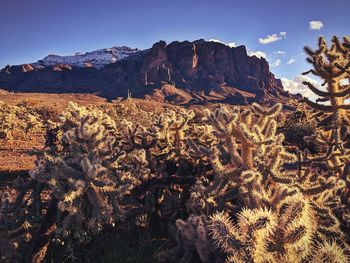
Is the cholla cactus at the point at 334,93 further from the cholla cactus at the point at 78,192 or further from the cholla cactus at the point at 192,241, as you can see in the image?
the cholla cactus at the point at 78,192

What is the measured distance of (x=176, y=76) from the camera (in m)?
142

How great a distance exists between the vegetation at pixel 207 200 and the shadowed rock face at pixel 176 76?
11574 centimetres

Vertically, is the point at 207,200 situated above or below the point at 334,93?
below

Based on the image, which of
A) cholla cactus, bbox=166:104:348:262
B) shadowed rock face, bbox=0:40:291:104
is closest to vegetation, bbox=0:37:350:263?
cholla cactus, bbox=166:104:348:262

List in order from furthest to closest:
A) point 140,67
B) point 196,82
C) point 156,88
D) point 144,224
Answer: point 140,67
point 196,82
point 156,88
point 144,224

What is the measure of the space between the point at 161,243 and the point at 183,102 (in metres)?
106

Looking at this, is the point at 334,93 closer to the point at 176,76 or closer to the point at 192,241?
the point at 192,241

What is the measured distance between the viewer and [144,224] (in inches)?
211

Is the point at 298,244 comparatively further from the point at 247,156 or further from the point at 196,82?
the point at 196,82

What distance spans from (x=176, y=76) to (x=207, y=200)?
139335 millimetres

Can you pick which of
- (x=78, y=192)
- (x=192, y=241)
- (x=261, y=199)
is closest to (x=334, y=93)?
A: (x=261, y=199)

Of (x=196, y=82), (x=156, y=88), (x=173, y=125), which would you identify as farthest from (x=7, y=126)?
(x=196, y=82)

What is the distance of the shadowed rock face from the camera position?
133375mm

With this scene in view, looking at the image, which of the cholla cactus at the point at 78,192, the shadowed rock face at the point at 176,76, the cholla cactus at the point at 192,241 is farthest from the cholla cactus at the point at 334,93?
the shadowed rock face at the point at 176,76
